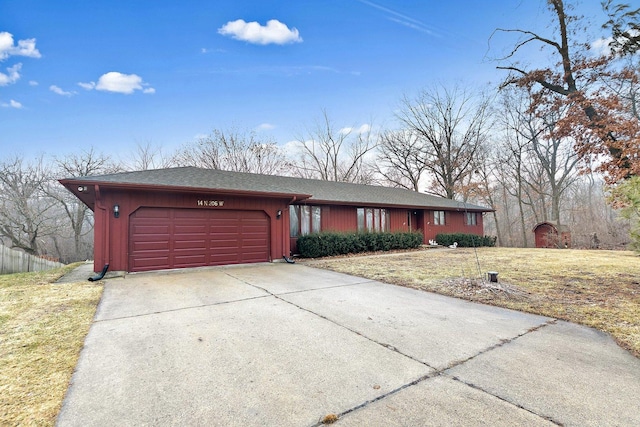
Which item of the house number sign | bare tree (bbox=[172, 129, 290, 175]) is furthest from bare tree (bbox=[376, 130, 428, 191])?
the house number sign

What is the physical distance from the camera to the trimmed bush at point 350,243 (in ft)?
37.0

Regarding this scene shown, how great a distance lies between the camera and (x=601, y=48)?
288 inches

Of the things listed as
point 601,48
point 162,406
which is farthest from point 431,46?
point 162,406

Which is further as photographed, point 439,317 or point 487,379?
point 439,317

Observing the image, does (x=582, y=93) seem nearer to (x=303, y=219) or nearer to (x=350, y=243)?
(x=350, y=243)

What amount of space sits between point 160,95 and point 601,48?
1806 cm

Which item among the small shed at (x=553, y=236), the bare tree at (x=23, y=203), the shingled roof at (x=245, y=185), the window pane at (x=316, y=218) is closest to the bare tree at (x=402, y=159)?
the shingled roof at (x=245, y=185)

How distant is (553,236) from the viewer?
667 inches

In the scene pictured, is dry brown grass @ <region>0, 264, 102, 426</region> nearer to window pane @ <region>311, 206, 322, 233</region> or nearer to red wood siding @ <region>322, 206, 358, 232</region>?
window pane @ <region>311, 206, 322, 233</region>

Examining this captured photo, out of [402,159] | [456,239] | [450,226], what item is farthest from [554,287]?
[402,159]

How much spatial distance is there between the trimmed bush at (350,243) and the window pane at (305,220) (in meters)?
0.75

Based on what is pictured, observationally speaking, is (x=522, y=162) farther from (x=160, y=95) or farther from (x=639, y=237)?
(x=160, y=95)

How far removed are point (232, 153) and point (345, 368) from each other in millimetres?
23675

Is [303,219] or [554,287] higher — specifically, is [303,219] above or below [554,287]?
above
